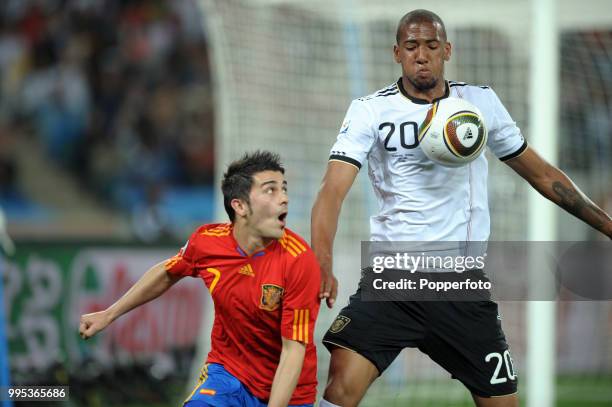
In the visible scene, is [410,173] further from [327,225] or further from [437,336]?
[437,336]

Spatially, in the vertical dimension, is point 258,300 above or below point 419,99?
below

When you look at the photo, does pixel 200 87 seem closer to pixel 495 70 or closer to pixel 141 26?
pixel 141 26

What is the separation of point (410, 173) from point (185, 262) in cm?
112

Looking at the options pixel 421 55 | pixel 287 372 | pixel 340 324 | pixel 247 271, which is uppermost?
pixel 421 55

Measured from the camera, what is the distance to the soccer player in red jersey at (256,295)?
461cm

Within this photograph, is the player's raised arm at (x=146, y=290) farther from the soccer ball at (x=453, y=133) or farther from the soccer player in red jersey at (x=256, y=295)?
the soccer ball at (x=453, y=133)

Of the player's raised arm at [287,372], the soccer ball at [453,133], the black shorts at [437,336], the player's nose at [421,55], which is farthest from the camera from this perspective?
the black shorts at [437,336]

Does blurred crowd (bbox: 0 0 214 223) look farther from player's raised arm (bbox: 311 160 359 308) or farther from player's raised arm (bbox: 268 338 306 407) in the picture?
player's raised arm (bbox: 268 338 306 407)

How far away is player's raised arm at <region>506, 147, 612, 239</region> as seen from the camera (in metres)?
5.18

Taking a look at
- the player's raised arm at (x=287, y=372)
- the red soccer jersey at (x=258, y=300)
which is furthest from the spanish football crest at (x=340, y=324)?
the player's raised arm at (x=287, y=372)

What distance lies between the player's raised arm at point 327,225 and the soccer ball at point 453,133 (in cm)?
41

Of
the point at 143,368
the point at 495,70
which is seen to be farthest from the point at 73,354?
the point at 495,70

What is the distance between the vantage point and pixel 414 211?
4984 mm

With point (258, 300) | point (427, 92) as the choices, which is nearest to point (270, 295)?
point (258, 300)
